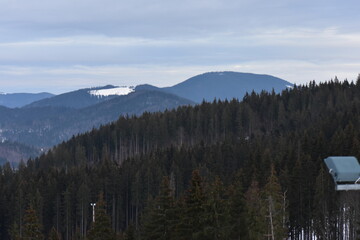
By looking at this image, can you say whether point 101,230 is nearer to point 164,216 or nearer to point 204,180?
point 164,216

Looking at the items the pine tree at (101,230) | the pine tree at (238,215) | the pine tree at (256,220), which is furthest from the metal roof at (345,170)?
the pine tree at (101,230)

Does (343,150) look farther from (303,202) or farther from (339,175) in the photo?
(339,175)

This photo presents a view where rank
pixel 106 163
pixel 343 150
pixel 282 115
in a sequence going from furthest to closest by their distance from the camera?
pixel 282 115
pixel 106 163
pixel 343 150

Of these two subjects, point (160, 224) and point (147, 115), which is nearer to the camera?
point (160, 224)

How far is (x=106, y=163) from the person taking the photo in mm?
118062

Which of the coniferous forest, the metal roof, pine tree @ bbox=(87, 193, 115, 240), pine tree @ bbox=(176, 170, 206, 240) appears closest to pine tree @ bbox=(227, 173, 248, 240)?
the coniferous forest

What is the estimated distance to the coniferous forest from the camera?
42469mm

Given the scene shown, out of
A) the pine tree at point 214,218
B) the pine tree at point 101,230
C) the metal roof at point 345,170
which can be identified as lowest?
the pine tree at point 101,230

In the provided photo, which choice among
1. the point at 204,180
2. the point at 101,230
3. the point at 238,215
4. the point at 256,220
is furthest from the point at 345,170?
the point at 204,180

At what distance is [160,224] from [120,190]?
230 ft

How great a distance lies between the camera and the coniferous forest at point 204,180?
139 feet

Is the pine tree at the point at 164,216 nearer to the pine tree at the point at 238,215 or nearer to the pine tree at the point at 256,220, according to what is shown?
the pine tree at the point at 238,215

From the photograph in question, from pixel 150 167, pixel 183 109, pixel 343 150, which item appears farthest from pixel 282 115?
pixel 343 150

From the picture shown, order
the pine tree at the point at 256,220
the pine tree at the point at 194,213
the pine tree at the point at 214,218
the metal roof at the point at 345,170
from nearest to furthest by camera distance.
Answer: the pine tree at the point at 194,213, the pine tree at the point at 214,218, the metal roof at the point at 345,170, the pine tree at the point at 256,220
